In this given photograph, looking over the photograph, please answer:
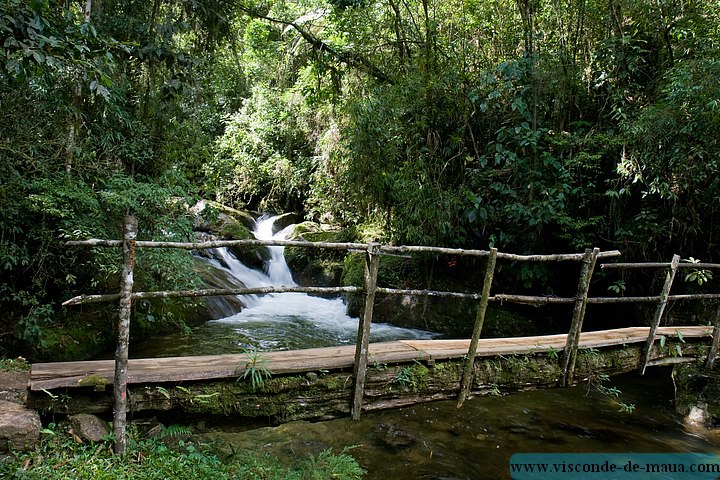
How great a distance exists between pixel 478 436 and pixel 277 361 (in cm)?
258

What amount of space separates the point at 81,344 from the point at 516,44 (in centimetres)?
878

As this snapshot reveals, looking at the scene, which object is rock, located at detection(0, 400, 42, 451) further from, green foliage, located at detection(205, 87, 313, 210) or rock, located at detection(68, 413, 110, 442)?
green foliage, located at detection(205, 87, 313, 210)

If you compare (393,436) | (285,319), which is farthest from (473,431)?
(285,319)

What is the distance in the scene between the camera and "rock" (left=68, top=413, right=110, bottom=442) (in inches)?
112

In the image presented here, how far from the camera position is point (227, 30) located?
7402mm

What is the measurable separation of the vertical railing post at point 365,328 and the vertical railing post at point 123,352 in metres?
1.66

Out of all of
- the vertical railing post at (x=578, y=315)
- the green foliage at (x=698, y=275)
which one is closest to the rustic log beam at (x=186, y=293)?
the vertical railing post at (x=578, y=315)

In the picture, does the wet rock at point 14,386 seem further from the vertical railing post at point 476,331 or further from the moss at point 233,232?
the moss at point 233,232

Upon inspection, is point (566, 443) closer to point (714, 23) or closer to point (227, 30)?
point (714, 23)

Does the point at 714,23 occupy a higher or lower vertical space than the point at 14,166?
higher

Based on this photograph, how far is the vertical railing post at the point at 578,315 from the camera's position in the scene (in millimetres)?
4391

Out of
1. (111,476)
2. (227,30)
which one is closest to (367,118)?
(227,30)

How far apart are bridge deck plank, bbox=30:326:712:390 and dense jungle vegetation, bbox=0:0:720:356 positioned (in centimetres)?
220

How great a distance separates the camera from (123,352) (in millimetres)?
2891
